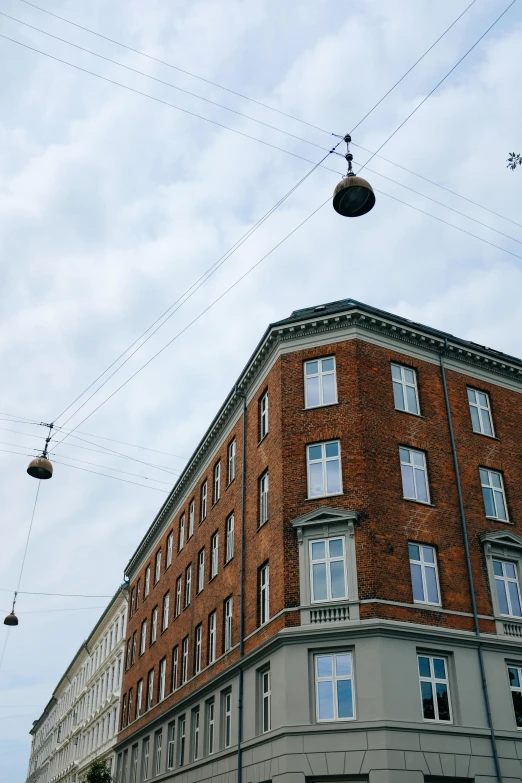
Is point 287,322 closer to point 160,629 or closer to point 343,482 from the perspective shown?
point 343,482

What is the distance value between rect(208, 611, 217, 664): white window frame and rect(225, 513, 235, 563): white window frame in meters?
2.68

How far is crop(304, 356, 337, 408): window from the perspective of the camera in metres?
26.8

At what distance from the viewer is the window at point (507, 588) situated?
992 inches

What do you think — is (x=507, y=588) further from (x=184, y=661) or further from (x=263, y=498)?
(x=184, y=661)

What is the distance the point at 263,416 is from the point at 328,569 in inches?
303

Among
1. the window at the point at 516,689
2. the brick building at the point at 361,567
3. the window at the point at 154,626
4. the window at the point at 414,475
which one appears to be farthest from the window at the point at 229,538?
the window at the point at 154,626

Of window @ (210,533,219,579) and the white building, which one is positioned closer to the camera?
window @ (210,533,219,579)

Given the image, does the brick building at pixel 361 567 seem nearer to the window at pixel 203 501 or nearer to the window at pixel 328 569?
the window at pixel 328 569

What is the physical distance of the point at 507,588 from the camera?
2555 cm

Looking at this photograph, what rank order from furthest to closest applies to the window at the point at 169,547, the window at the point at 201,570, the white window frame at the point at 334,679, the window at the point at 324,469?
the window at the point at 169,547 < the window at the point at 201,570 < the window at the point at 324,469 < the white window frame at the point at 334,679

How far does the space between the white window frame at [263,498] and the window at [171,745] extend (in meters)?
13.4

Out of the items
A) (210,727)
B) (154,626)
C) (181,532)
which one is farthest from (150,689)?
(210,727)

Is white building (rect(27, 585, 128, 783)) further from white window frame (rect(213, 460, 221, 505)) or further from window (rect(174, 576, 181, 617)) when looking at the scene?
white window frame (rect(213, 460, 221, 505))

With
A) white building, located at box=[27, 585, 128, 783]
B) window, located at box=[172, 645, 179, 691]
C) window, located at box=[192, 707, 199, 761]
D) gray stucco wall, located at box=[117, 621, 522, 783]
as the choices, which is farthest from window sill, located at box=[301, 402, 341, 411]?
white building, located at box=[27, 585, 128, 783]
